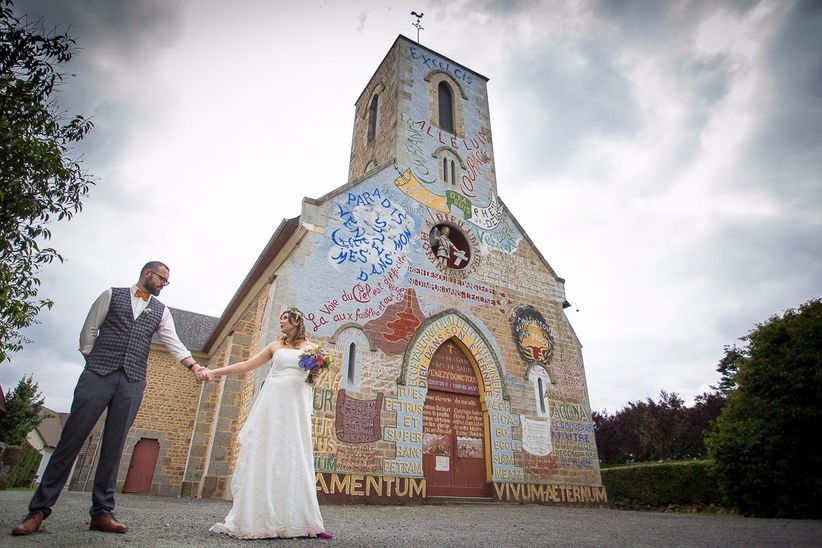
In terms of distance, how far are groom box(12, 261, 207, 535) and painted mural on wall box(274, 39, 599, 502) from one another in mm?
4950

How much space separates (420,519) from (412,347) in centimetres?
441

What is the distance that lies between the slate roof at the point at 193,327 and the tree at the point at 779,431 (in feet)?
57.2

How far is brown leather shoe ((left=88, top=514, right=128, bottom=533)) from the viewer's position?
3.51 meters

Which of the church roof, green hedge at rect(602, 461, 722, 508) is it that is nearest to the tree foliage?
green hedge at rect(602, 461, 722, 508)

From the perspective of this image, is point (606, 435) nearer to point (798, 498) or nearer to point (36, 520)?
point (798, 498)

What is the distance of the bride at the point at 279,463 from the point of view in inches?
147

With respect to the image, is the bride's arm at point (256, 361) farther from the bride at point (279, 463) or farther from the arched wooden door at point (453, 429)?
the arched wooden door at point (453, 429)

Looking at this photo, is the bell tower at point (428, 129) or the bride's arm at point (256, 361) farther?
the bell tower at point (428, 129)

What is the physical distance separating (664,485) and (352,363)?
11.8 metres

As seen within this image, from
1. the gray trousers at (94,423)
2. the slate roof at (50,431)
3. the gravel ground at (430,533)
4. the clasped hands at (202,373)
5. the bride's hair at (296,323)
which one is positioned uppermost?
the slate roof at (50,431)

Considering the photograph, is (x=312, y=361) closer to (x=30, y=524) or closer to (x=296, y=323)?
(x=296, y=323)

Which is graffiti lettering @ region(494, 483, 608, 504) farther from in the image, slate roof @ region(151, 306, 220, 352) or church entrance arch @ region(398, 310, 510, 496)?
slate roof @ region(151, 306, 220, 352)

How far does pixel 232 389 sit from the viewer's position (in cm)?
1034

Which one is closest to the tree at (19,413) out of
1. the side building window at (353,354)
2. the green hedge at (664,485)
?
the side building window at (353,354)
